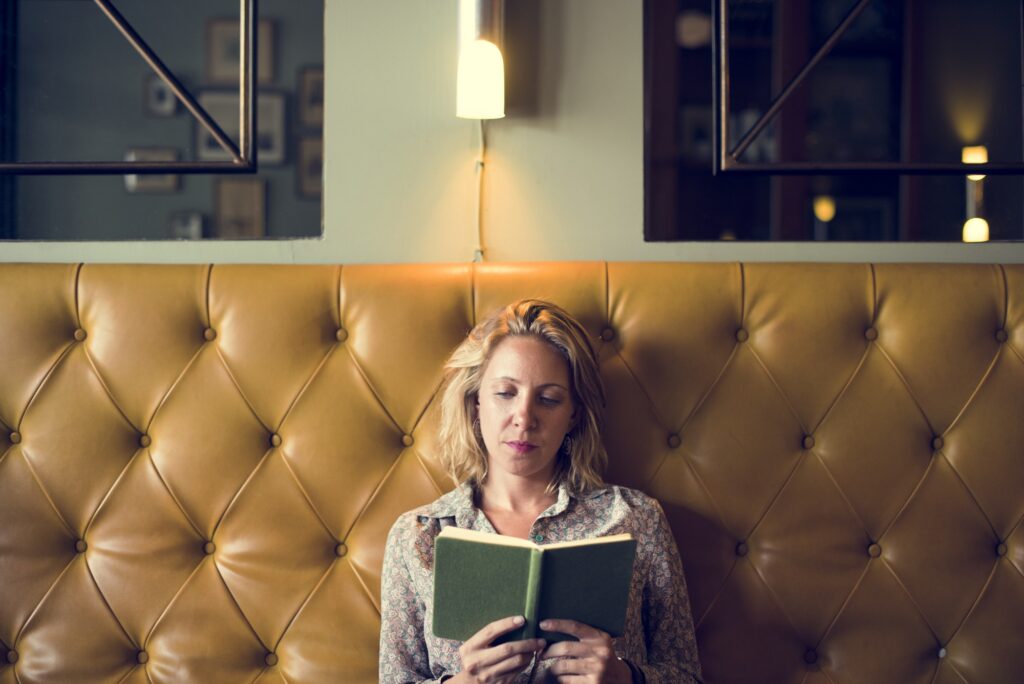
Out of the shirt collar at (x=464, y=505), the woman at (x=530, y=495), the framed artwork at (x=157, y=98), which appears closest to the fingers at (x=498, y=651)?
the woman at (x=530, y=495)

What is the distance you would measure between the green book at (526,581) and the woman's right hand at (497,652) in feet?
0.04

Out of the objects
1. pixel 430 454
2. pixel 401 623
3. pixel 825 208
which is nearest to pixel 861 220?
pixel 825 208

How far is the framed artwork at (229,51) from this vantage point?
5.73ft

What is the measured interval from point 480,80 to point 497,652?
3.40 ft

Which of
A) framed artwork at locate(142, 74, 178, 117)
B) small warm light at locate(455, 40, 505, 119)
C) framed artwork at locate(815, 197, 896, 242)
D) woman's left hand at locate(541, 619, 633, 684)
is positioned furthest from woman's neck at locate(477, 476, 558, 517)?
framed artwork at locate(142, 74, 178, 117)

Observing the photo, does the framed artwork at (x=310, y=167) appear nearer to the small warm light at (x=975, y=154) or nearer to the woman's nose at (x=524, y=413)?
the woman's nose at (x=524, y=413)

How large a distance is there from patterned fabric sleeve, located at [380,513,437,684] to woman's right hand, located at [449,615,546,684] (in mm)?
217

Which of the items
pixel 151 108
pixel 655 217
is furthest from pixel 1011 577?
pixel 151 108

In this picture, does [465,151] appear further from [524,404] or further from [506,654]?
[506,654]

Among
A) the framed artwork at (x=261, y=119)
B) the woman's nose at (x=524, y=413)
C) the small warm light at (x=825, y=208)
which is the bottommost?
the woman's nose at (x=524, y=413)

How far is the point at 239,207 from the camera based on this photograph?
177cm

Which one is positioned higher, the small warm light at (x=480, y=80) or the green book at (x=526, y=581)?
the small warm light at (x=480, y=80)

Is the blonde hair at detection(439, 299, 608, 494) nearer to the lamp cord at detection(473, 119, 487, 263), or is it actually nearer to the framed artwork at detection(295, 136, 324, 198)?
the lamp cord at detection(473, 119, 487, 263)

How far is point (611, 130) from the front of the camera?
1.69 m
